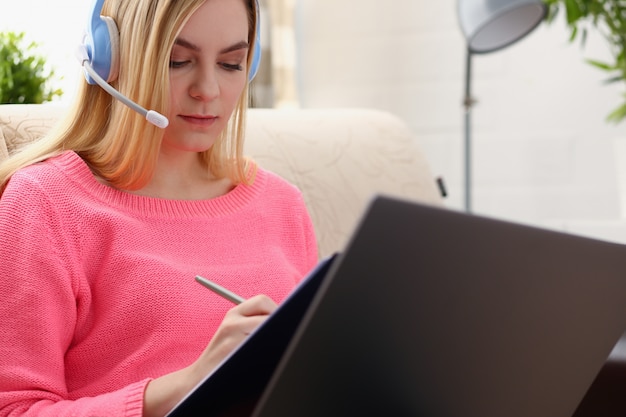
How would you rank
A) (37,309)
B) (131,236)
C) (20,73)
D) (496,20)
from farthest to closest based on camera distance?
(496,20)
(20,73)
(131,236)
(37,309)

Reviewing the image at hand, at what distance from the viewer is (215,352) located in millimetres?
707

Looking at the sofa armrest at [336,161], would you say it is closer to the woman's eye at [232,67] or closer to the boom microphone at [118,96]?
the woman's eye at [232,67]

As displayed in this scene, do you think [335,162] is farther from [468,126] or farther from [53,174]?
[468,126]

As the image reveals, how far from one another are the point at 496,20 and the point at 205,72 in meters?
1.35

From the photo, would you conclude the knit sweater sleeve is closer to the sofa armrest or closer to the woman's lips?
the woman's lips

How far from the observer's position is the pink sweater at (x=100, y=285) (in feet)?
2.77

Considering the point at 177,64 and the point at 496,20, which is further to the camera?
the point at 496,20

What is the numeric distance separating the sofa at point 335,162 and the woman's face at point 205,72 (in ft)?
1.01

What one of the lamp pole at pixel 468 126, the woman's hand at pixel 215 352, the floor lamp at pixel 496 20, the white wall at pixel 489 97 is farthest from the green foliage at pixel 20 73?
the white wall at pixel 489 97

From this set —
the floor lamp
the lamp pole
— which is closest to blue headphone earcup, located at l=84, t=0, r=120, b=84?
the floor lamp

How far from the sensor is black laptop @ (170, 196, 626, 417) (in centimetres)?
52

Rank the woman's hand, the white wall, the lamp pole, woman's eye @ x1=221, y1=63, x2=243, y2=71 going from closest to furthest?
the woman's hand < woman's eye @ x1=221, y1=63, x2=243, y2=71 < the lamp pole < the white wall

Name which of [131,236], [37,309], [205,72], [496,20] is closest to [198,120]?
[205,72]

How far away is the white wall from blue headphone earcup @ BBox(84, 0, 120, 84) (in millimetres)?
1874
